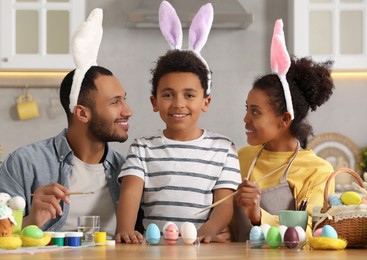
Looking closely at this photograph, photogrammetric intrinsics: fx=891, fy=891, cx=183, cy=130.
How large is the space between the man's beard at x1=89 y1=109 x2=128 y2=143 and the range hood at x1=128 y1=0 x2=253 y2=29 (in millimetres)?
2033

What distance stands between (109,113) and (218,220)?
0.58 meters

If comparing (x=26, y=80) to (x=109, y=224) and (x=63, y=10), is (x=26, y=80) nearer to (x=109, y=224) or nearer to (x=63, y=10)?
(x=63, y=10)

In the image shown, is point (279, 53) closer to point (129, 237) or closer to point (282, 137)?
point (282, 137)

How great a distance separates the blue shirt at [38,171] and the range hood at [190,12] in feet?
6.93

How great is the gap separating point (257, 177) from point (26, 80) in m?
2.59

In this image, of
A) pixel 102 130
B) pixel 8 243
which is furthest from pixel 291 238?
pixel 102 130

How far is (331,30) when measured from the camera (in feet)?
16.7

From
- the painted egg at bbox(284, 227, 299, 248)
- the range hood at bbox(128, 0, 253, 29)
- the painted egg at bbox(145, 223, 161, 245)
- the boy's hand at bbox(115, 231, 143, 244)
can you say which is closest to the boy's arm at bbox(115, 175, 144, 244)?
the boy's hand at bbox(115, 231, 143, 244)

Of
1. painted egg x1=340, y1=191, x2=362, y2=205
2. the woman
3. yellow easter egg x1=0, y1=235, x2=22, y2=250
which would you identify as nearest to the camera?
yellow easter egg x1=0, y1=235, x2=22, y2=250

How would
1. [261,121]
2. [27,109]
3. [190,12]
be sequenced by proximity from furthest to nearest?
[27,109]
[190,12]
[261,121]

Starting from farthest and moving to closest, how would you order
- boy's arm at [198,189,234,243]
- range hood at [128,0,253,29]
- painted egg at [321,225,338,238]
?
range hood at [128,0,253,29]
boy's arm at [198,189,234,243]
painted egg at [321,225,338,238]

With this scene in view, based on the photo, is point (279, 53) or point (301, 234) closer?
point (301, 234)

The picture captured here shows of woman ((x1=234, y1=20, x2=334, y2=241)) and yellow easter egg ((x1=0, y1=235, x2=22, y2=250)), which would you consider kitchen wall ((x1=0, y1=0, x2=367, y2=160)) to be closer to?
woman ((x1=234, y1=20, x2=334, y2=241))

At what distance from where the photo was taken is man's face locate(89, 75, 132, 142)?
9.73 feet
